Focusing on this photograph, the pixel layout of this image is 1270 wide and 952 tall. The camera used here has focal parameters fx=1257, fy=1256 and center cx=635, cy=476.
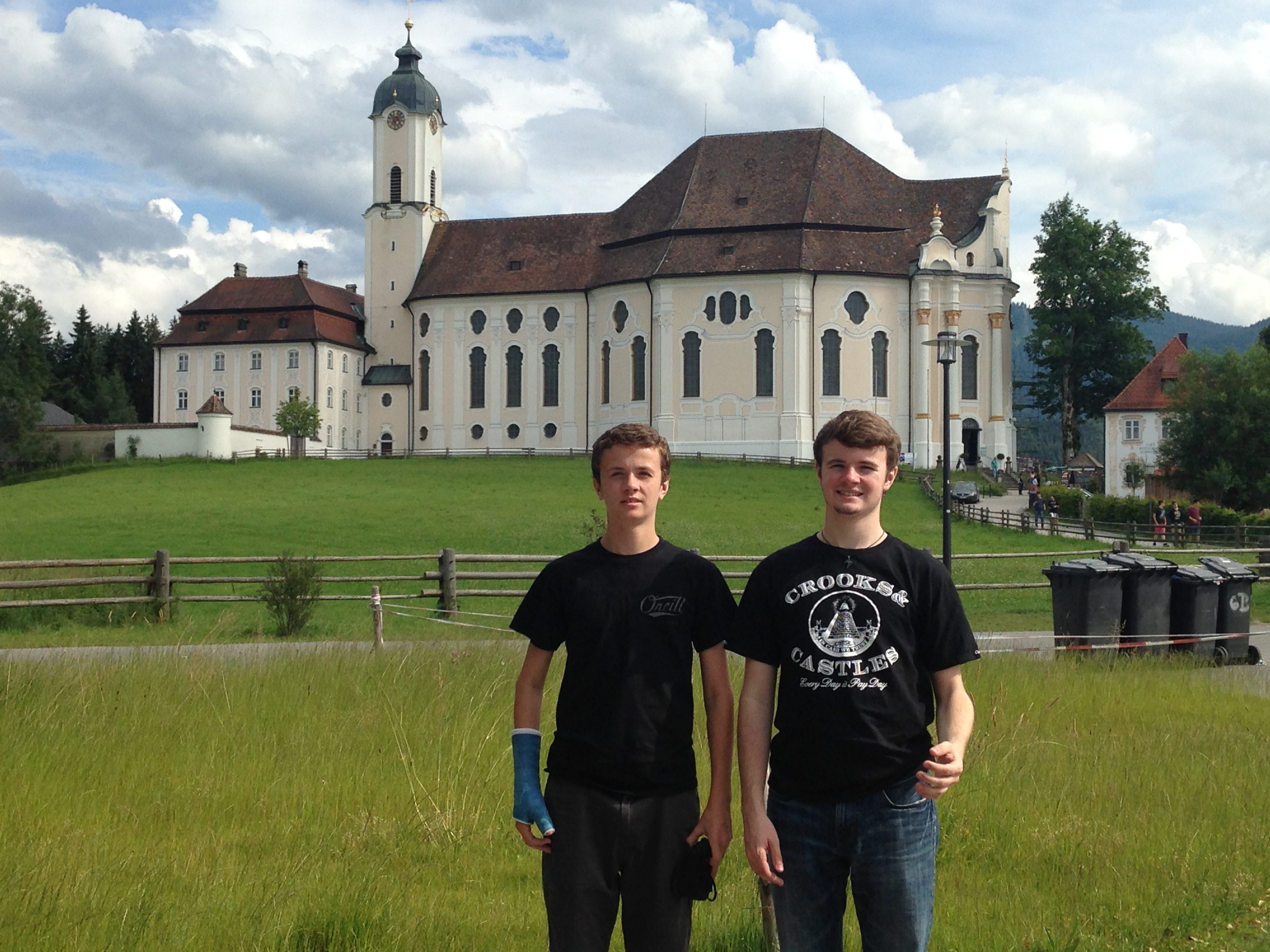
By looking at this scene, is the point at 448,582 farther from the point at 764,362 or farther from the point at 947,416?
the point at 764,362

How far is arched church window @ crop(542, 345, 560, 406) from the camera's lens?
225 ft

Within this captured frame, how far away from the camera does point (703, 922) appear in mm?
5262

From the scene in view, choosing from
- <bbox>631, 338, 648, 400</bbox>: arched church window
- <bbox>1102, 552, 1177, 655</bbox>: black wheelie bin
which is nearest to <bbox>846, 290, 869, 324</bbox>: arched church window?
<bbox>631, 338, 648, 400</bbox>: arched church window

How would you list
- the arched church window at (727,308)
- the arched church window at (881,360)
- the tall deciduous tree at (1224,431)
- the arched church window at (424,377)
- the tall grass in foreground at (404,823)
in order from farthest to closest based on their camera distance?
the arched church window at (424,377)
the arched church window at (727,308)
the arched church window at (881,360)
the tall deciduous tree at (1224,431)
the tall grass in foreground at (404,823)

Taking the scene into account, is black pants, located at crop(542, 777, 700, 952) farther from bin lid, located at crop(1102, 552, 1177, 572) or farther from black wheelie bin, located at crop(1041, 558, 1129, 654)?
bin lid, located at crop(1102, 552, 1177, 572)

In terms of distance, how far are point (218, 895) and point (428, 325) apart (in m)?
68.5

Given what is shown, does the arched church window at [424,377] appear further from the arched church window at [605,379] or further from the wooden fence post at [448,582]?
the wooden fence post at [448,582]

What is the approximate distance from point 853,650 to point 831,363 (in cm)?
5875

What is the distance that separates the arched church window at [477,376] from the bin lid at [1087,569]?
57340 mm

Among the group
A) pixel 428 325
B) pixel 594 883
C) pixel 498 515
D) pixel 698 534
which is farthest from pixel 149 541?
pixel 428 325

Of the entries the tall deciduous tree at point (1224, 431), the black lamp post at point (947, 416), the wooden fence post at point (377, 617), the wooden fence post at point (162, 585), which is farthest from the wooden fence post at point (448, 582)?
the tall deciduous tree at point (1224, 431)

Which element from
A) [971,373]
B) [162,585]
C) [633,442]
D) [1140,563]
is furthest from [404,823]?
[971,373]

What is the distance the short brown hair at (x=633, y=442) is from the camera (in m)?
4.14

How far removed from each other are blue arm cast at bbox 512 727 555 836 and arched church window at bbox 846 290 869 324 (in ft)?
193
